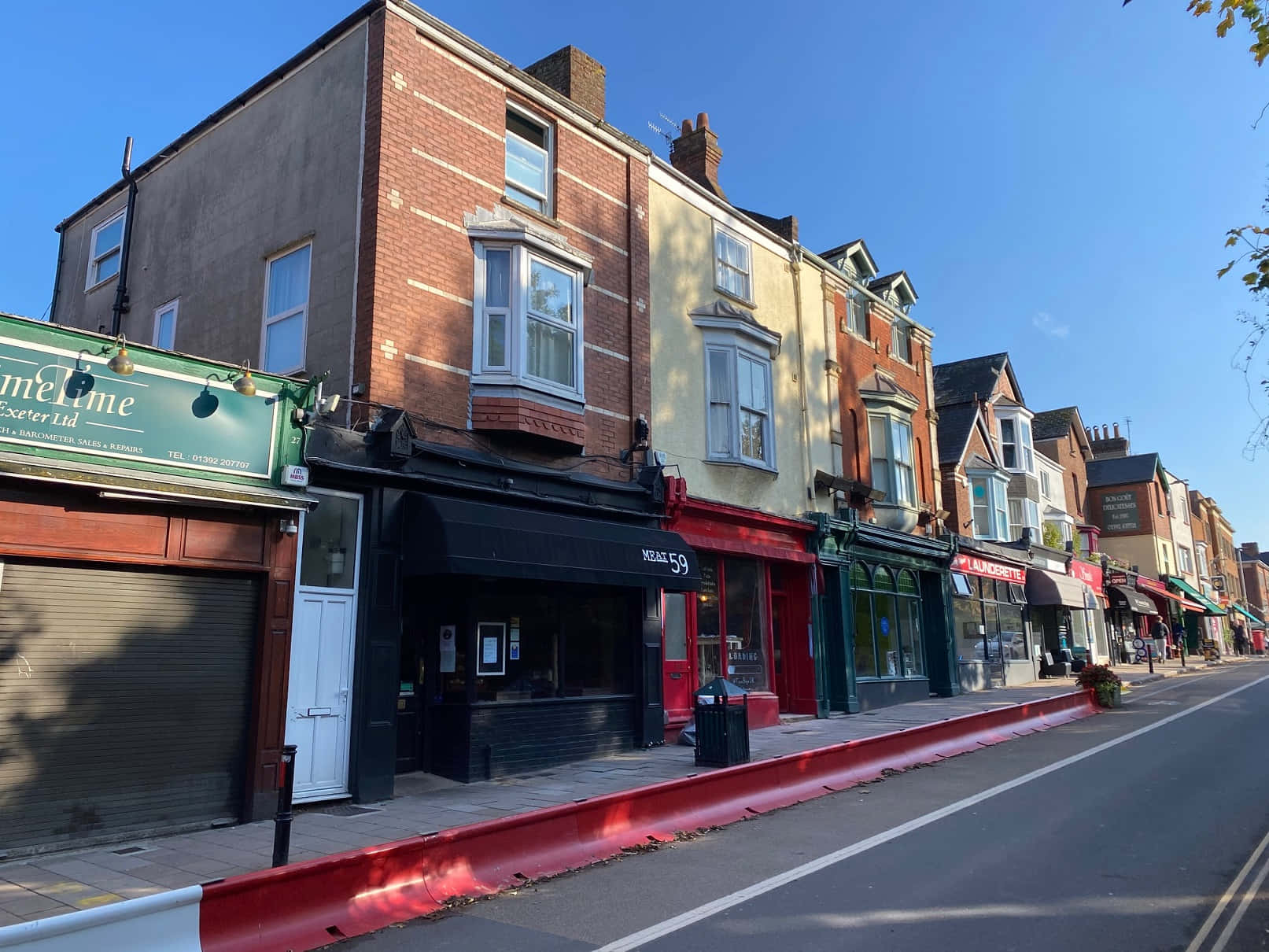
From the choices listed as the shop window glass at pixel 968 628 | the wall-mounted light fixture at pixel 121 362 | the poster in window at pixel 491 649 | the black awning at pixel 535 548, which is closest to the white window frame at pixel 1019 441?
the shop window glass at pixel 968 628

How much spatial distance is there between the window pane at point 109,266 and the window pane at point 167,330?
2.13m

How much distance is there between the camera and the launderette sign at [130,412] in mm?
8172

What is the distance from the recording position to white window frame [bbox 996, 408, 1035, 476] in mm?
35438

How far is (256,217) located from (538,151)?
443 cm

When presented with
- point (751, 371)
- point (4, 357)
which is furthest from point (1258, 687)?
point (4, 357)

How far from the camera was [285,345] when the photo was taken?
12.6m

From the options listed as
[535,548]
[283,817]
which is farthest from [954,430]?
[283,817]

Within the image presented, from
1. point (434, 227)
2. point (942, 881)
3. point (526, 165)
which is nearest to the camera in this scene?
point (942, 881)

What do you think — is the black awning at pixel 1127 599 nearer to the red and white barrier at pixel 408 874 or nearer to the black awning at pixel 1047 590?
the black awning at pixel 1047 590

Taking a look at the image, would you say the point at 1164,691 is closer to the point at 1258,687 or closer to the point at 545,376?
the point at 1258,687

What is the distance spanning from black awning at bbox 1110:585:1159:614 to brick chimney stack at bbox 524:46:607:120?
36048 millimetres

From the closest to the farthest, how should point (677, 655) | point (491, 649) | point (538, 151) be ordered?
point (491, 649)
point (538, 151)
point (677, 655)

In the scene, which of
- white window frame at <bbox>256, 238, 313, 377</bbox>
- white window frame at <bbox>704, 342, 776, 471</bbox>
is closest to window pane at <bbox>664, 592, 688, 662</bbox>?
white window frame at <bbox>704, 342, 776, 471</bbox>

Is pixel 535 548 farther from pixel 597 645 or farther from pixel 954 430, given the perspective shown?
pixel 954 430
